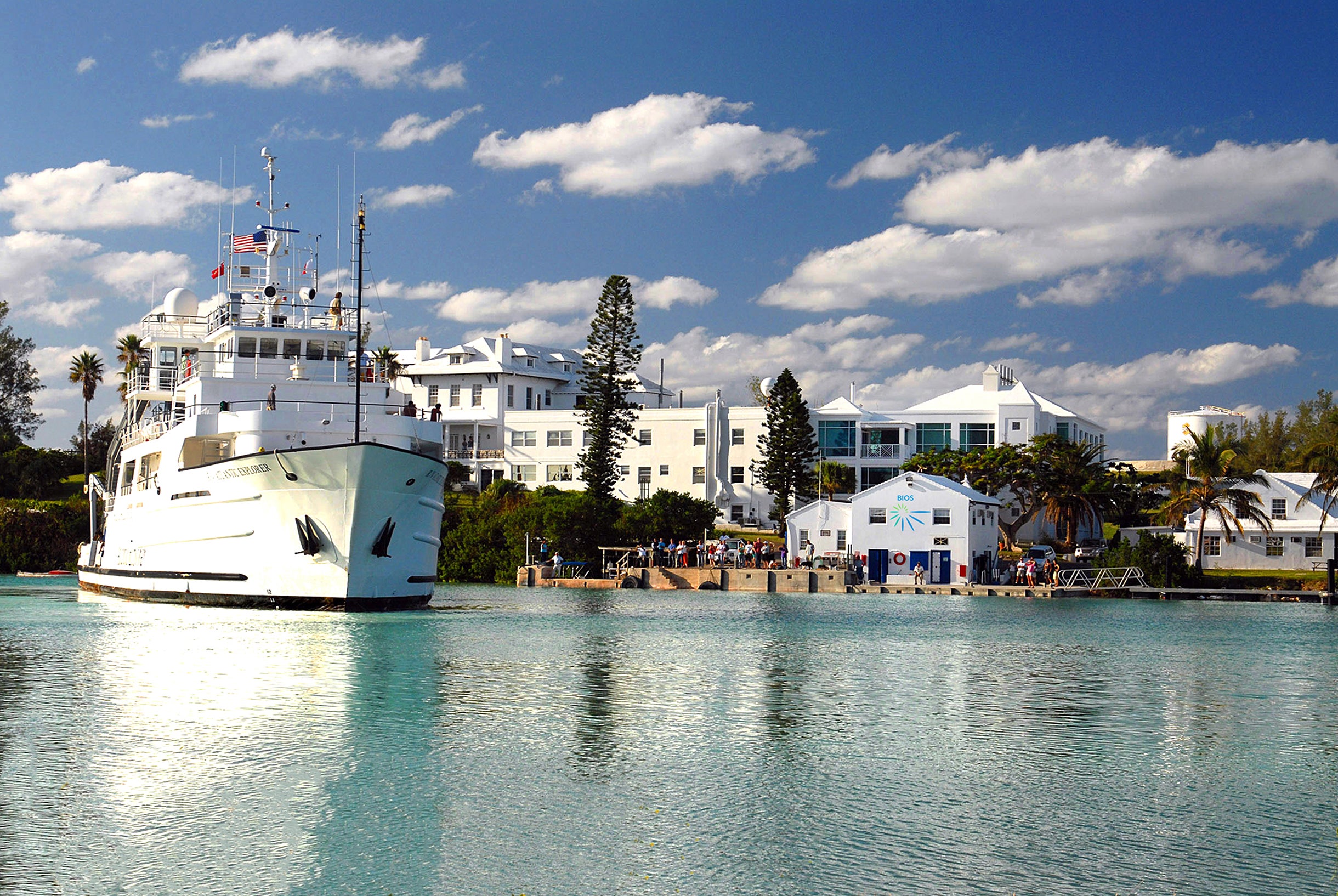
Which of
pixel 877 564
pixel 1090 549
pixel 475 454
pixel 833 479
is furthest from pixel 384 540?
pixel 475 454

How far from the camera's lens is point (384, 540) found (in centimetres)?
3488

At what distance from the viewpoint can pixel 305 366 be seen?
43.4 m

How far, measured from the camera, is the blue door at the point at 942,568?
64500mm

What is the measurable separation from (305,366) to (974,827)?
34.4 m

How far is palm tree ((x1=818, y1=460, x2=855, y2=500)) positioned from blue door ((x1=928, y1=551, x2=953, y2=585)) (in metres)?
14.9

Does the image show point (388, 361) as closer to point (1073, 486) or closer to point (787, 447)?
point (787, 447)

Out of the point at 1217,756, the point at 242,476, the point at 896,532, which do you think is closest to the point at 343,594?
the point at 242,476

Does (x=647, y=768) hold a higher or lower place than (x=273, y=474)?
lower

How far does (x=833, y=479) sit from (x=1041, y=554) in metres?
15.1

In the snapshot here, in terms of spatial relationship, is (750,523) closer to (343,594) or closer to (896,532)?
(896,532)

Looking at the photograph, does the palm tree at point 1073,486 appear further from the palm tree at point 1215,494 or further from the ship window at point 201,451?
the ship window at point 201,451

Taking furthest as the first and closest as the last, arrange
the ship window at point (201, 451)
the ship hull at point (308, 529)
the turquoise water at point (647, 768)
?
the ship window at point (201, 451)
the ship hull at point (308, 529)
the turquoise water at point (647, 768)

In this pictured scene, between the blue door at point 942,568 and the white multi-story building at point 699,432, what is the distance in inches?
600

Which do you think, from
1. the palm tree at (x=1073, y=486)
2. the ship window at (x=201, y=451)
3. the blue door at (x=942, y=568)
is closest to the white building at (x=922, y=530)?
the blue door at (x=942, y=568)
